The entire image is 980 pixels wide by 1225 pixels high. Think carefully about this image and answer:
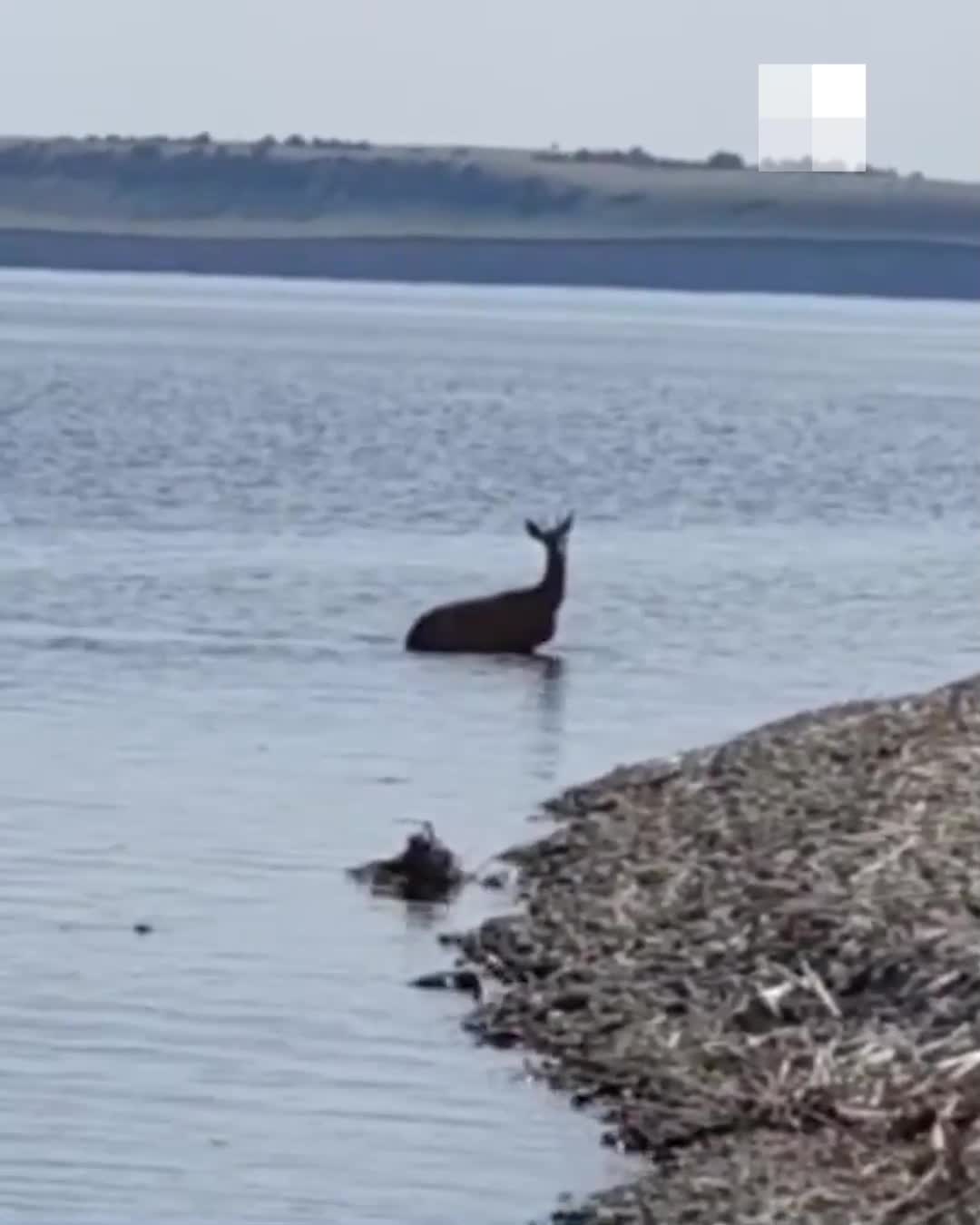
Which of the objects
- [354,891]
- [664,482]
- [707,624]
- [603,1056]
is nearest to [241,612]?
[707,624]

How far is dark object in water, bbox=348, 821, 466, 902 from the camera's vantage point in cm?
1798

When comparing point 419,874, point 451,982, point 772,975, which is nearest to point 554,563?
point 419,874

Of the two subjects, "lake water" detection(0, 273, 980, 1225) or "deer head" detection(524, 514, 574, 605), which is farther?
"deer head" detection(524, 514, 574, 605)

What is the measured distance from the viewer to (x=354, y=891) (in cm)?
1803

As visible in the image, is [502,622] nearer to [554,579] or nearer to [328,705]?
[554,579]

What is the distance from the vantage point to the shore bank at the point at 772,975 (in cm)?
1288

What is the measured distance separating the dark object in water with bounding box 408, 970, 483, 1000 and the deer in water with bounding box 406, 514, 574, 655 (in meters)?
11.9

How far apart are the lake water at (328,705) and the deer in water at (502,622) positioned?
0.26 m

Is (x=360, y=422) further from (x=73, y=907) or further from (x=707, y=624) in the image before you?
(x=73, y=907)

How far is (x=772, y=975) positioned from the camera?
1491 centimetres

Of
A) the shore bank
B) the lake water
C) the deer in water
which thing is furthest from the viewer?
the deer in water

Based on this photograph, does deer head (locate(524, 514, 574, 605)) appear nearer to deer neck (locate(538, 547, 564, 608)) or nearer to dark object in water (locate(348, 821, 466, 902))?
deer neck (locate(538, 547, 564, 608))

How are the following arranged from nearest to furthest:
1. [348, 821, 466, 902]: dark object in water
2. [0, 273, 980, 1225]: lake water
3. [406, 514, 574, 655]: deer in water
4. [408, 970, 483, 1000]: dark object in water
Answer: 1. [0, 273, 980, 1225]: lake water
2. [408, 970, 483, 1000]: dark object in water
3. [348, 821, 466, 902]: dark object in water
4. [406, 514, 574, 655]: deer in water

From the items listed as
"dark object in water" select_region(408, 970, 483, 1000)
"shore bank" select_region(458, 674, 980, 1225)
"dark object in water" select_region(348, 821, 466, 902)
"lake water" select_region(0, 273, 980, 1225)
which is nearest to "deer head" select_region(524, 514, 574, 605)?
"lake water" select_region(0, 273, 980, 1225)
